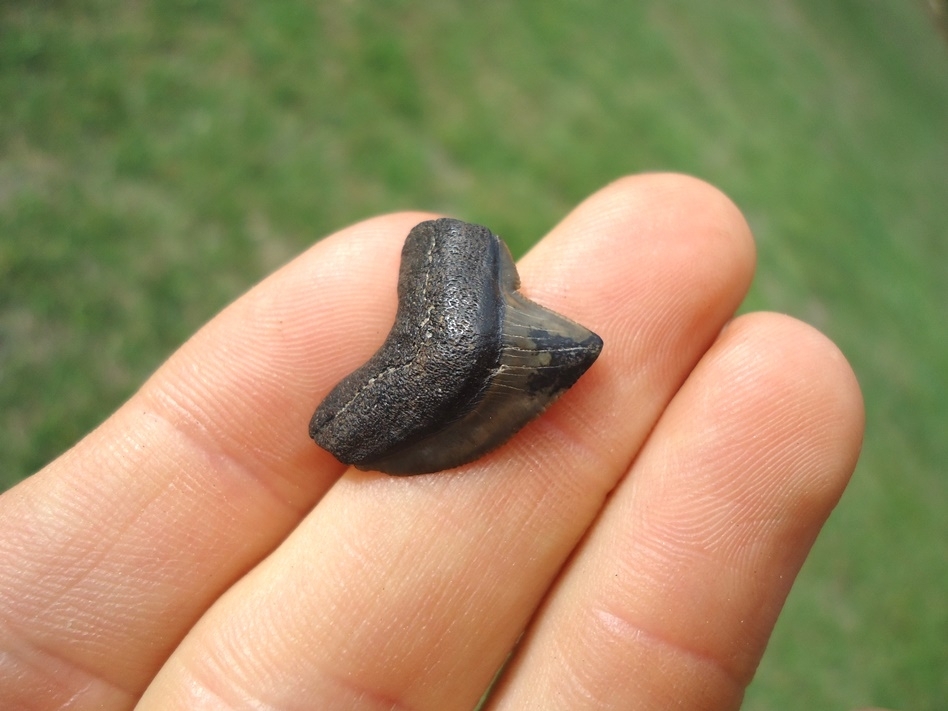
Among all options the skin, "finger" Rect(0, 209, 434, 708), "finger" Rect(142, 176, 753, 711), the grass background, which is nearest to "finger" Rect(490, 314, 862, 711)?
the skin

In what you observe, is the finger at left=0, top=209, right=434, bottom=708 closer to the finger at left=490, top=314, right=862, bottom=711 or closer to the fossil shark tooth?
the fossil shark tooth

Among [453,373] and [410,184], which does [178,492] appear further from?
[410,184]

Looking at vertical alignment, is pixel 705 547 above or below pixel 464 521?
below

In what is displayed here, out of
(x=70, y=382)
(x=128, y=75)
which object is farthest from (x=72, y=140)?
(x=70, y=382)

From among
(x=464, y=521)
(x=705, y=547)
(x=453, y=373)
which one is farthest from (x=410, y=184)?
(x=705, y=547)

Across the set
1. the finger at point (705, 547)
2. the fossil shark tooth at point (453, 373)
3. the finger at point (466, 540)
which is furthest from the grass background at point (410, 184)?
the finger at point (705, 547)

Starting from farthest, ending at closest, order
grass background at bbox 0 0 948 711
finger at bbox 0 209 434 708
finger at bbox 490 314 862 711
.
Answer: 1. grass background at bbox 0 0 948 711
2. finger at bbox 0 209 434 708
3. finger at bbox 490 314 862 711
